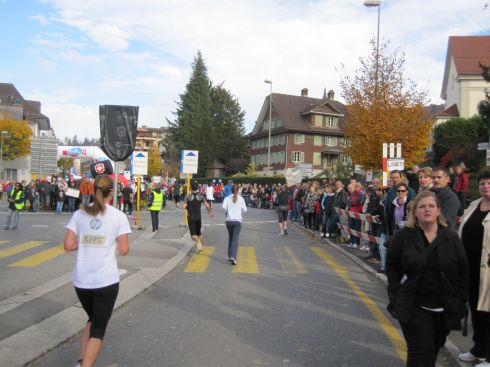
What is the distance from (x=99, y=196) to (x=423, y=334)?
9.23 ft

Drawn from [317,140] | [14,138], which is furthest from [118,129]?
[317,140]

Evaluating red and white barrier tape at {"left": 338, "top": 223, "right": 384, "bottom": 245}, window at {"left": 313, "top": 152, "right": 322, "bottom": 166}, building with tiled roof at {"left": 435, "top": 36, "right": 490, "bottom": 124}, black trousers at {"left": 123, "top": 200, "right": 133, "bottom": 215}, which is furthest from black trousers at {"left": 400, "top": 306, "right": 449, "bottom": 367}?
window at {"left": 313, "top": 152, "right": 322, "bottom": 166}

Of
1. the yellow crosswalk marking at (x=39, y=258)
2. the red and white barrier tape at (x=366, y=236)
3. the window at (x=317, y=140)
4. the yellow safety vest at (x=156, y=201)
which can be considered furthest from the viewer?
the window at (x=317, y=140)

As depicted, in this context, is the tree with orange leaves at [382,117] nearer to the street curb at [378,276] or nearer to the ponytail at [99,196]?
the street curb at [378,276]

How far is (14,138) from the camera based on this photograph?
61844 mm

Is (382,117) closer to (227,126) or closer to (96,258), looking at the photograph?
(96,258)

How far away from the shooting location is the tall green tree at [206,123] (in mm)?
79688

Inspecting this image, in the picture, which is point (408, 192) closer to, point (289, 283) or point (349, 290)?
point (349, 290)

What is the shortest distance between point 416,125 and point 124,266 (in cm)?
1952

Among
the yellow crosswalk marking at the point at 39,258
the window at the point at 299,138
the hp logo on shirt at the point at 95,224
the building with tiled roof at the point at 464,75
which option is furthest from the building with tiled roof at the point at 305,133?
the hp logo on shirt at the point at 95,224

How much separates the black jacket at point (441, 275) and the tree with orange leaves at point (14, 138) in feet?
210

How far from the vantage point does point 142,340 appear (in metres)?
5.78

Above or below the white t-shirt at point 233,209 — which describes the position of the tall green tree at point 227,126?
above

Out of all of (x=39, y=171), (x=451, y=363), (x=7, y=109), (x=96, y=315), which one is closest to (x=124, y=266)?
(x=96, y=315)
